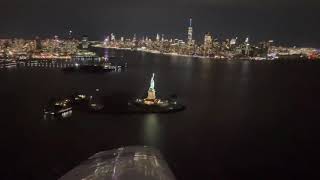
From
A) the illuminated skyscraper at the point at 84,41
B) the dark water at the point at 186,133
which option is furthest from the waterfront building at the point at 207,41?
the dark water at the point at 186,133

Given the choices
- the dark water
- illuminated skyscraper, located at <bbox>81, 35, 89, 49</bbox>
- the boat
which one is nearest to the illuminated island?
the dark water

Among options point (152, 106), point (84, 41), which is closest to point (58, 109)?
point (152, 106)

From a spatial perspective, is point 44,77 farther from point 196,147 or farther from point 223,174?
point 223,174

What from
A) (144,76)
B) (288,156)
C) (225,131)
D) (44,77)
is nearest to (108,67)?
(144,76)

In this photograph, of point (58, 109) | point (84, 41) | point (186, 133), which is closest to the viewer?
point (186, 133)

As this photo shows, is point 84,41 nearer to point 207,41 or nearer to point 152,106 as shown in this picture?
point 207,41

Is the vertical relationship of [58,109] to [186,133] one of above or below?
above

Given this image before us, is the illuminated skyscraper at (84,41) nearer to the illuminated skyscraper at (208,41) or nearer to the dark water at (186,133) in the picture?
the illuminated skyscraper at (208,41)

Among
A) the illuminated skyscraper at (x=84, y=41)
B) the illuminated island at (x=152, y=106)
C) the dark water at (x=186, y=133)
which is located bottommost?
the dark water at (x=186, y=133)

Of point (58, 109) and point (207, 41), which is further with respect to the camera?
point (207, 41)
